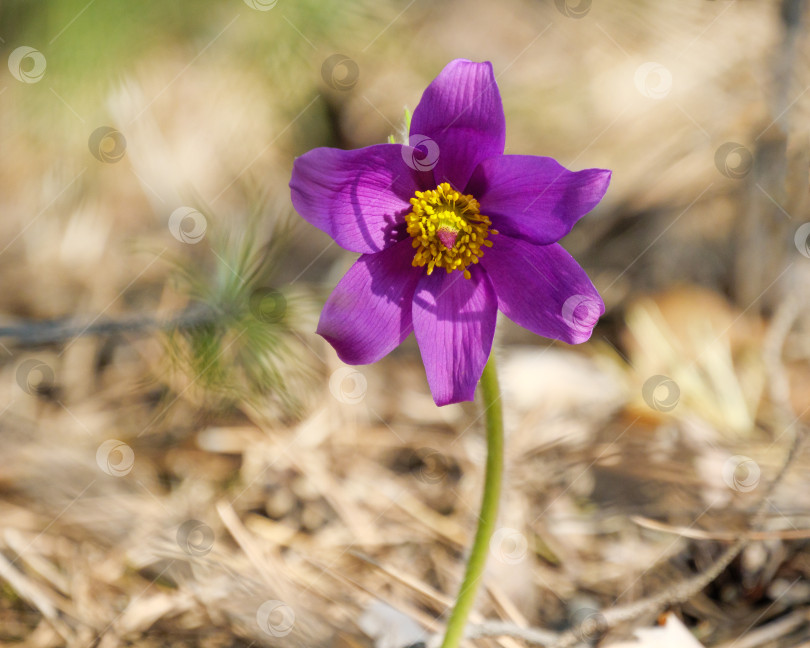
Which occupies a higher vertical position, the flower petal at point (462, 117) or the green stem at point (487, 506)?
the flower petal at point (462, 117)

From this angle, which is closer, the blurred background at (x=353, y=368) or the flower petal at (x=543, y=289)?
the flower petal at (x=543, y=289)

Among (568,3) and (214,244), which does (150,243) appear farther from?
(568,3)

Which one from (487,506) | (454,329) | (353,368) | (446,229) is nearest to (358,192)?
(446,229)

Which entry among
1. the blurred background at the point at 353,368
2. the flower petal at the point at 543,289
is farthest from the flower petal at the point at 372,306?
the blurred background at the point at 353,368

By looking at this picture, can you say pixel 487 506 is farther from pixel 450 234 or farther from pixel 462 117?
pixel 462 117

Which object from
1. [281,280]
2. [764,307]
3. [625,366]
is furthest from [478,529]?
[764,307]

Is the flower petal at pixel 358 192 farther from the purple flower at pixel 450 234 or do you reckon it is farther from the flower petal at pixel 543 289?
the flower petal at pixel 543 289
